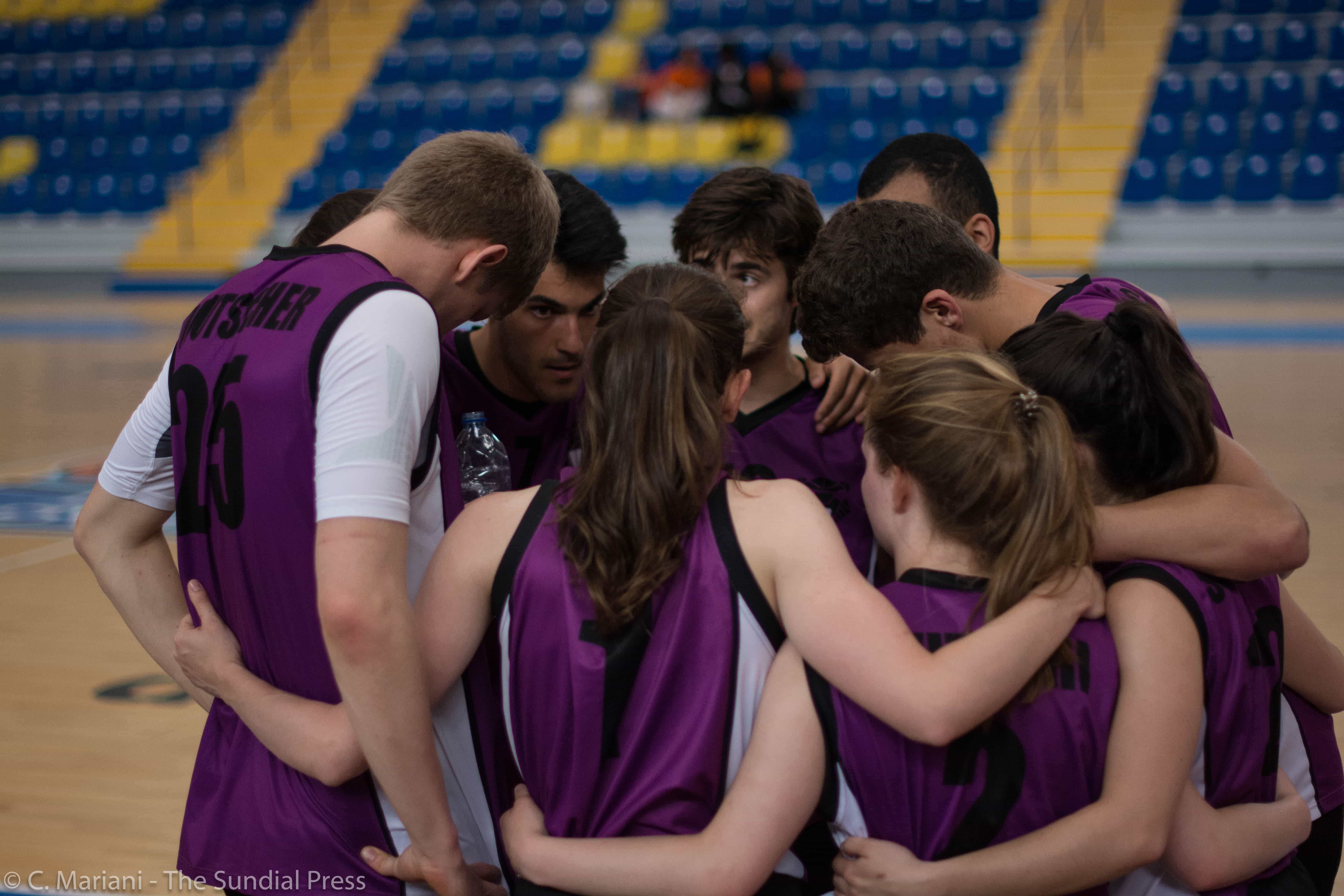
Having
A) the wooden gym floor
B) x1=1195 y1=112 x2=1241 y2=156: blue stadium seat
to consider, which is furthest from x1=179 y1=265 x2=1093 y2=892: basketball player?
x1=1195 y1=112 x2=1241 y2=156: blue stadium seat

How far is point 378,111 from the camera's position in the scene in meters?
17.2

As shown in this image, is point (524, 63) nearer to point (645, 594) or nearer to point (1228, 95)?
point (1228, 95)

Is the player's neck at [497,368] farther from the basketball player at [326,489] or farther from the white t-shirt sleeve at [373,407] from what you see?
the white t-shirt sleeve at [373,407]

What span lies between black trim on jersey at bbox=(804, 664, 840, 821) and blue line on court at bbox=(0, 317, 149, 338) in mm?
11839

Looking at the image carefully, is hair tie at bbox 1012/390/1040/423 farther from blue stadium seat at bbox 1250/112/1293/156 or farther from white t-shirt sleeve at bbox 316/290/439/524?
blue stadium seat at bbox 1250/112/1293/156

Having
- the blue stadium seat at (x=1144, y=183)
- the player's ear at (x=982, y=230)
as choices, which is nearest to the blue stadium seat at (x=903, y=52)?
the blue stadium seat at (x=1144, y=183)

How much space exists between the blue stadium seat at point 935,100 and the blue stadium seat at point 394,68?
297 inches

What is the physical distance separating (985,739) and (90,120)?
63.7 ft

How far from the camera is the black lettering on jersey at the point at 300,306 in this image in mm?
1592

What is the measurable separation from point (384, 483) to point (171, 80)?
756 inches

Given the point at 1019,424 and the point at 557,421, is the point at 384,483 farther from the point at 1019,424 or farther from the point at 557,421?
the point at 557,421

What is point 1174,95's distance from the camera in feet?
47.6

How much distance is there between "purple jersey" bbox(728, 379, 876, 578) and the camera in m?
2.48

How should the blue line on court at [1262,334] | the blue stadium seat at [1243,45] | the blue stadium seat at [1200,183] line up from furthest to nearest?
the blue stadium seat at [1243,45] → the blue stadium seat at [1200,183] → the blue line on court at [1262,334]
